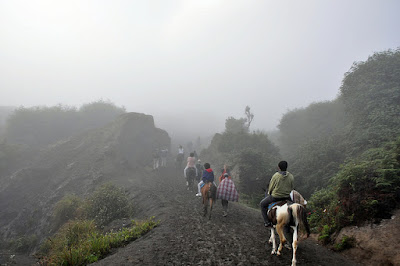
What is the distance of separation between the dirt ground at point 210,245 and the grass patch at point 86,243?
0.46 meters

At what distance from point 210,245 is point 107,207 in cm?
813

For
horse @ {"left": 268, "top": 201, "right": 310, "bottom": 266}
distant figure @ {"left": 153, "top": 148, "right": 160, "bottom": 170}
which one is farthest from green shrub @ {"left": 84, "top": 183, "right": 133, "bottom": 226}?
distant figure @ {"left": 153, "top": 148, "right": 160, "bottom": 170}

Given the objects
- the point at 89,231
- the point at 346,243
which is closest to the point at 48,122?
the point at 89,231

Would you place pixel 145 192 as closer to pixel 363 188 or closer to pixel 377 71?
pixel 363 188

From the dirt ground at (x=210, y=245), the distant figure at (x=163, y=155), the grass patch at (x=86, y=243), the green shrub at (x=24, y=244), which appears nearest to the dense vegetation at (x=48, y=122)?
the distant figure at (x=163, y=155)

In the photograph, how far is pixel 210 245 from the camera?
6797 millimetres

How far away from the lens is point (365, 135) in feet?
49.9

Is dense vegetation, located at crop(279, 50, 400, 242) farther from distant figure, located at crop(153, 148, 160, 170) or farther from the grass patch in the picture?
distant figure, located at crop(153, 148, 160, 170)

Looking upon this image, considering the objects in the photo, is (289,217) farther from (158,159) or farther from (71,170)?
(71,170)

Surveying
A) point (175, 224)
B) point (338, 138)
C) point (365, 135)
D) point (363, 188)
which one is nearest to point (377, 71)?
point (338, 138)

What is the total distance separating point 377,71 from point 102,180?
28.8 metres

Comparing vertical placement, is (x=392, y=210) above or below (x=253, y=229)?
above

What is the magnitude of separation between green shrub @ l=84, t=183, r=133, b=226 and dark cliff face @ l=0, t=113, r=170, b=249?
16.6 ft

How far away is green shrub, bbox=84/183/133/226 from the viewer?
1195 centimetres
